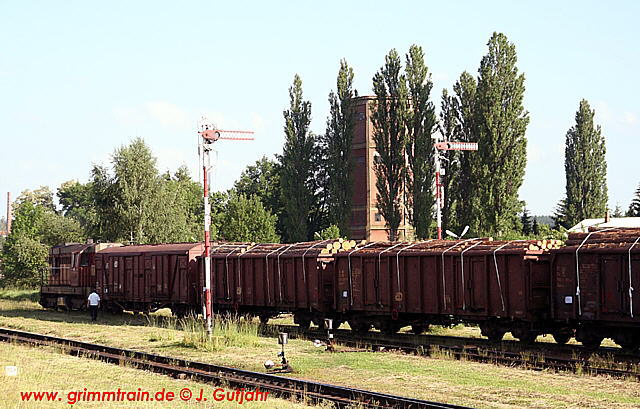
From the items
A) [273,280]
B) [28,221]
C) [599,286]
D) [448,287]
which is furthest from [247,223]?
[599,286]

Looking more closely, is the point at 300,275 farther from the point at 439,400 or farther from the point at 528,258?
the point at 439,400

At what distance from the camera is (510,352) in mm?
21594

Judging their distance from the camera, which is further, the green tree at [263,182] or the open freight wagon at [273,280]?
the green tree at [263,182]

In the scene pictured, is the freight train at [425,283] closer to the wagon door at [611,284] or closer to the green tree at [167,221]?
the wagon door at [611,284]

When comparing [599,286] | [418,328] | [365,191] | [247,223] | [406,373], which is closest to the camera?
[406,373]

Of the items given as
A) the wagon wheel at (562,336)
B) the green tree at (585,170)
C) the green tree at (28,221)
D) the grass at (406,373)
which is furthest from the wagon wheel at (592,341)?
the green tree at (28,221)

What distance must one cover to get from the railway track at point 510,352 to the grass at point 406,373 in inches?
24.5

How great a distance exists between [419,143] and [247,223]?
1418 cm

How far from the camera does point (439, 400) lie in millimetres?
14797

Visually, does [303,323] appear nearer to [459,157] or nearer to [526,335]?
[526,335]

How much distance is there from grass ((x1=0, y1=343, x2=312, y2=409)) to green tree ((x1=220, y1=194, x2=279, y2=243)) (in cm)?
2994

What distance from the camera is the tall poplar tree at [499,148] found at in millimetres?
53125

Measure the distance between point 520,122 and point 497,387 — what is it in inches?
1565

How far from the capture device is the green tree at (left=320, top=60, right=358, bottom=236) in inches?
2443
